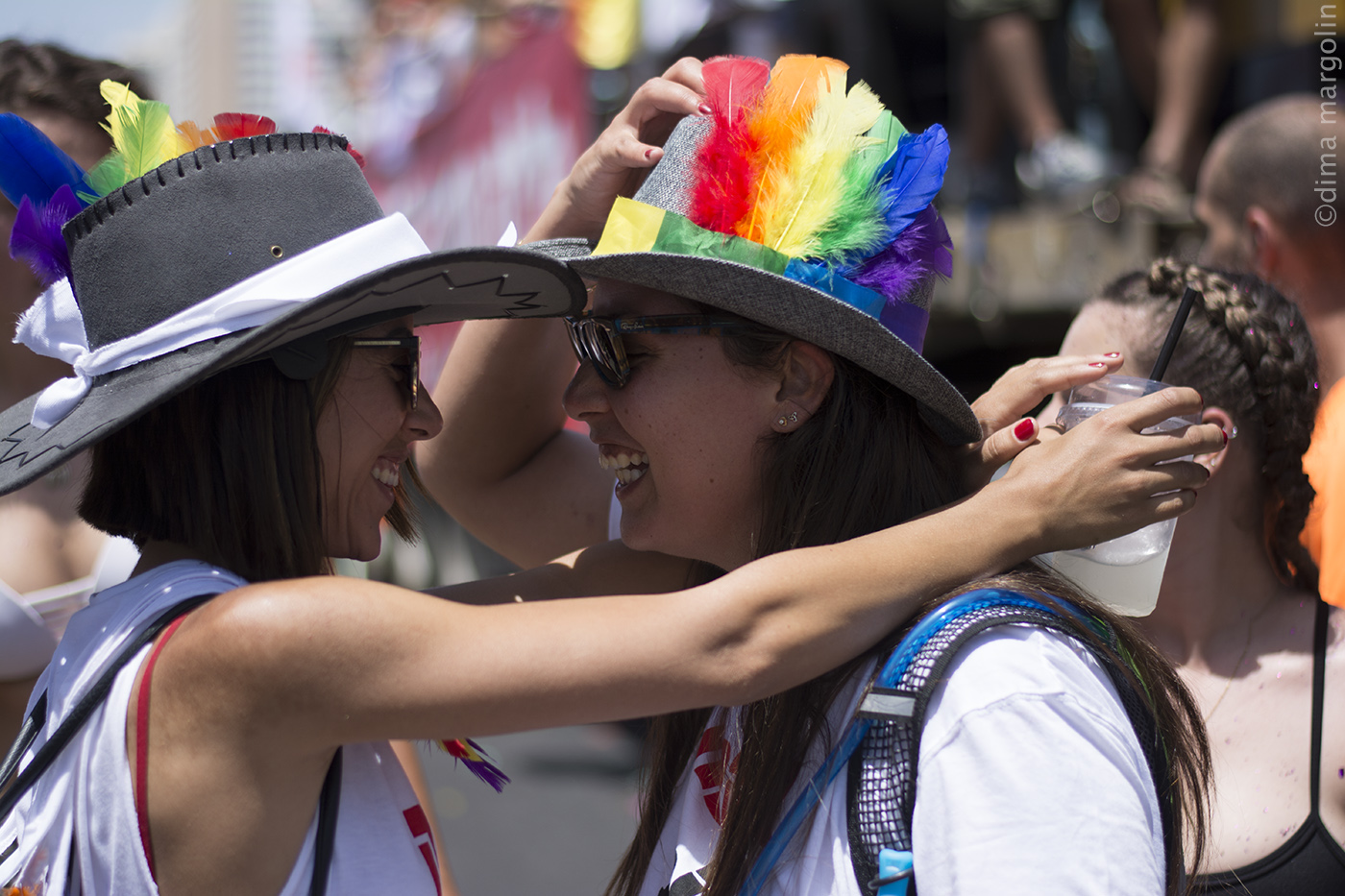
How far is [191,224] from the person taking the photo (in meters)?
1.50

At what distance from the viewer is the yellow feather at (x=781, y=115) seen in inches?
67.1

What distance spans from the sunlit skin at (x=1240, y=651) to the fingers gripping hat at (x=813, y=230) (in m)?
0.54

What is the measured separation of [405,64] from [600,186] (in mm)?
9930

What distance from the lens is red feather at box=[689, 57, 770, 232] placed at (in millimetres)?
1711

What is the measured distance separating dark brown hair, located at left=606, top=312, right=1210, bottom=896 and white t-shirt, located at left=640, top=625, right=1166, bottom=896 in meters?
0.12

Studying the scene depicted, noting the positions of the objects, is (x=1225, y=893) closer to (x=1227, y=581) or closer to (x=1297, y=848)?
(x=1297, y=848)

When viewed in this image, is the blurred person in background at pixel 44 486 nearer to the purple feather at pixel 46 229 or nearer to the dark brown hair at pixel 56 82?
the dark brown hair at pixel 56 82

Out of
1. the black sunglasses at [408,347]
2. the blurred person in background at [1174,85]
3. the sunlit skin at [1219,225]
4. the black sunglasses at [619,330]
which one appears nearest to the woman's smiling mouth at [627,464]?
the black sunglasses at [619,330]

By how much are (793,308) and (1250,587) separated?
1.32m

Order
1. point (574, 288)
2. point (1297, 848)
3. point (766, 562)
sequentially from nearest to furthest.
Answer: point (766, 562) < point (574, 288) < point (1297, 848)

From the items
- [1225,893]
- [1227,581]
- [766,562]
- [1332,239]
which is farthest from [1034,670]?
[1332,239]

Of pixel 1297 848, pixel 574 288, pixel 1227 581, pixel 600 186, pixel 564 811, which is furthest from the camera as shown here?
pixel 564 811

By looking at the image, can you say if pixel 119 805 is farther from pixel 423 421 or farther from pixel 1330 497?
pixel 1330 497

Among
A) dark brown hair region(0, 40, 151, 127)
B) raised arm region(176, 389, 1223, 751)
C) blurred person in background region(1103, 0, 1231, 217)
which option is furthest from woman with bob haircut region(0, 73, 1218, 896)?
blurred person in background region(1103, 0, 1231, 217)
